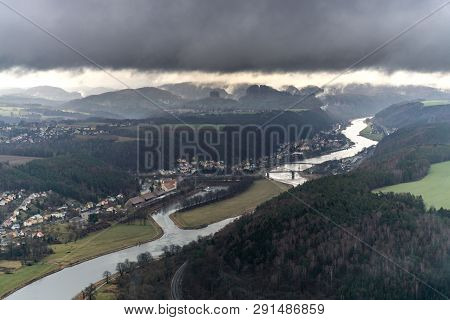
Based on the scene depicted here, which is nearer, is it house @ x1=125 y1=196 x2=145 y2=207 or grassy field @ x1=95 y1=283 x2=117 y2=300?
grassy field @ x1=95 y1=283 x2=117 y2=300

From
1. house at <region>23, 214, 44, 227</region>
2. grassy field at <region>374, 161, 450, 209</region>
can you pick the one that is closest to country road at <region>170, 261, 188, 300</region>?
grassy field at <region>374, 161, 450, 209</region>

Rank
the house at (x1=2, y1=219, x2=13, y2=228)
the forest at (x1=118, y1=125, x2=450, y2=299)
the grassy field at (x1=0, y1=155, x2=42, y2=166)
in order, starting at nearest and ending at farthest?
the forest at (x1=118, y1=125, x2=450, y2=299) → the house at (x1=2, y1=219, x2=13, y2=228) → the grassy field at (x1=0, y1=155, x2=42, y2=166)

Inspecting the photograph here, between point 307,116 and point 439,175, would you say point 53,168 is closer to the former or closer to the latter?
point 439,175

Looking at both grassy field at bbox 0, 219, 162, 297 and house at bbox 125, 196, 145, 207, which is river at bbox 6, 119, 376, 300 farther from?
house at bbox 125, 196, 145, 207

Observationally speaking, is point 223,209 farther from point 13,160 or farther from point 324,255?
point 13,160

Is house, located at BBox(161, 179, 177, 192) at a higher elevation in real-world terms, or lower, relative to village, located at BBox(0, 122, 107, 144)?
Result: lower
